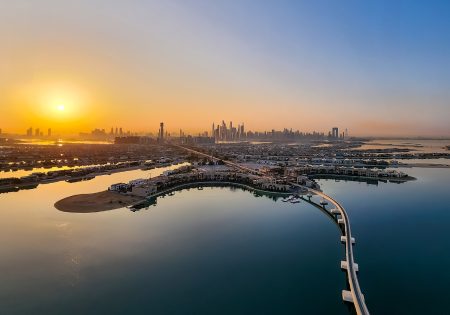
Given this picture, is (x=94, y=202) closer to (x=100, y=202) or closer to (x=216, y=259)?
(x=100, y=202)

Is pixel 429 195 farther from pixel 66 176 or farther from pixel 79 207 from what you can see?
pixel 66 176

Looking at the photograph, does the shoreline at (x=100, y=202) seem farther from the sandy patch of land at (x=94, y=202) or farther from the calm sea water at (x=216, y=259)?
the calm sea water at (x=216, y=259)

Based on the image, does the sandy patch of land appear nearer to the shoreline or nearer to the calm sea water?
the shoreline

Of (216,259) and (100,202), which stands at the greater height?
(100,202)

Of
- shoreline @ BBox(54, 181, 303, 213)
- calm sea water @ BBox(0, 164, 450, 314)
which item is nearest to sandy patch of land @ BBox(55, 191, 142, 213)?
shoreline @ BBox(54, 181, 303, 213)

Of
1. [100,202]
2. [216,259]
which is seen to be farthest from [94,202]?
[216,259]
